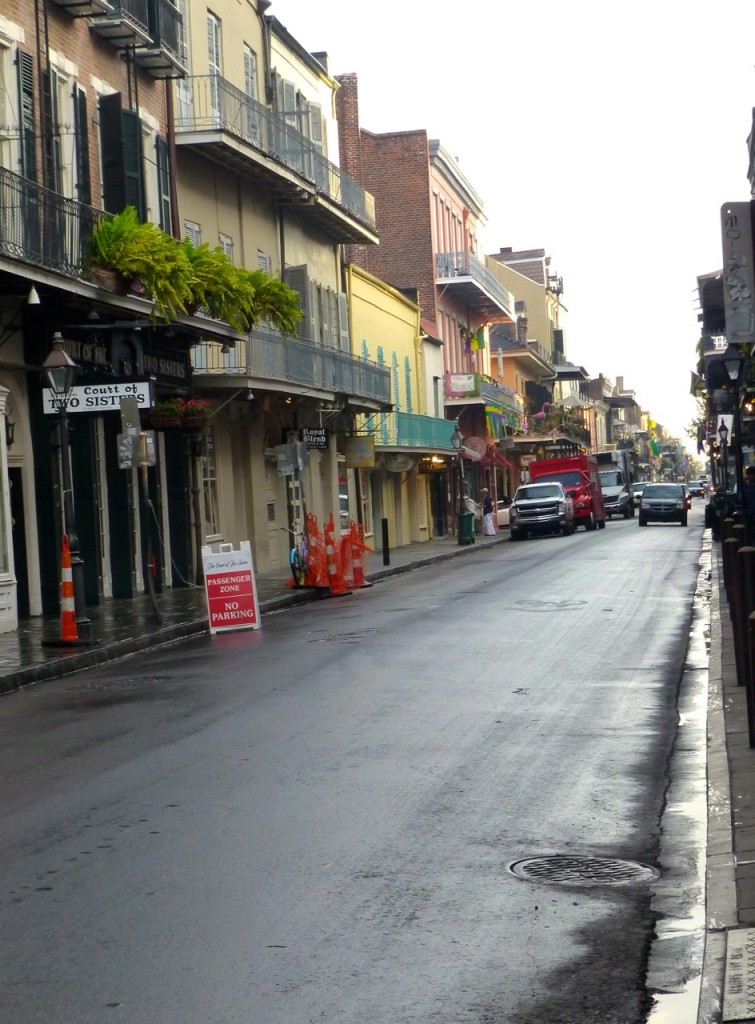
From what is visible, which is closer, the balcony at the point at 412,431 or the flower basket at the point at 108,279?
the flower basket at the point at 108,279

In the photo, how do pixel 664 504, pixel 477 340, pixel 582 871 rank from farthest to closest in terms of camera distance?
pixel 477 340, pixel 664 504, pixel 582 871

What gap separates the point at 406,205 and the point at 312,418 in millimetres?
23089

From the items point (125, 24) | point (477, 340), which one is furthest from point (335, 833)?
point (477, 340)

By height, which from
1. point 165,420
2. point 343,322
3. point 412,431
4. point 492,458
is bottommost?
point 492,458

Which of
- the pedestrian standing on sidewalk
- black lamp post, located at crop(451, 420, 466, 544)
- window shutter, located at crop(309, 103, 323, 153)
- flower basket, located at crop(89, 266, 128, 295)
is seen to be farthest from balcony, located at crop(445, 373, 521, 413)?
flower basket, located at crop(89, 266, 128, 295)

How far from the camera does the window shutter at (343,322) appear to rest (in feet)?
129

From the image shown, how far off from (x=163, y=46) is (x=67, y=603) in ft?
39.6

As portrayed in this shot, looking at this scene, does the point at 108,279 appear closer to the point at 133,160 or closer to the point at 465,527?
the point at 133,160

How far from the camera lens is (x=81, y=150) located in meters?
23.0

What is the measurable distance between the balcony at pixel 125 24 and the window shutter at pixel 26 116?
257cm

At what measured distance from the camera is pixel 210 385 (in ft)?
93.5

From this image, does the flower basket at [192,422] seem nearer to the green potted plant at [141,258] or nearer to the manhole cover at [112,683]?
the green potted plant at [141,258]

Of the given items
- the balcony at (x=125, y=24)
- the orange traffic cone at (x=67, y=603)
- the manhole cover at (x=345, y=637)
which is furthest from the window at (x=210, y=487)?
the manhole cover at (x=345, y=637)

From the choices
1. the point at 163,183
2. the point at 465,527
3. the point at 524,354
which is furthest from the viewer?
the point at 524,354
